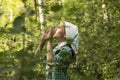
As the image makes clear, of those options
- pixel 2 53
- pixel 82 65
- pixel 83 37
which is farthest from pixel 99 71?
pixel 2 53

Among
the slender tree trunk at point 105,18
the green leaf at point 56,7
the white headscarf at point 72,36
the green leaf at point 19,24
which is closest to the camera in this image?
the green leaf at point 19,24

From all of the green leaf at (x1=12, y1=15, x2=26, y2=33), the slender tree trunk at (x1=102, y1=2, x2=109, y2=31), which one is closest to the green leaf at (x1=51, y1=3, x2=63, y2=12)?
the green leaf at (x1=12, y1=15, x2=26, y2=33)

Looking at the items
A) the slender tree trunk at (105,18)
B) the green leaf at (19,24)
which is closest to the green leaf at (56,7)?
the green leaf at (19,24)

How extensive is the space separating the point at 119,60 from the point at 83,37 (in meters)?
1.23

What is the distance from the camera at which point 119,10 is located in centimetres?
884

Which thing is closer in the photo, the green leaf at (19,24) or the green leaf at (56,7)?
the green leaf at (19,24)

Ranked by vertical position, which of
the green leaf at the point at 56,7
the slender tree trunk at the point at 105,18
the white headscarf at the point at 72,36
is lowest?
the slender tree trunk at the point at 105,18

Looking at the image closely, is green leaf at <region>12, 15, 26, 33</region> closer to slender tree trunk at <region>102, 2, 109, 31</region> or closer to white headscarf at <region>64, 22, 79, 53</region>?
white headscarf at <region>64, 22, 79, 53</region>

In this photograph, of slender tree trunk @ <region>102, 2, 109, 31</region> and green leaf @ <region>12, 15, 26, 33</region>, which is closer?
green leaf @ <region>12, 15, 26, 33</region>

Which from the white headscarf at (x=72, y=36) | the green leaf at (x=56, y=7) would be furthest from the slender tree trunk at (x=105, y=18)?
the green leaf at (x=56, y=7)

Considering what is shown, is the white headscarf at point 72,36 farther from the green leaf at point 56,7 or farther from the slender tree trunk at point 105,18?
the slender tree trunk at point 105,18

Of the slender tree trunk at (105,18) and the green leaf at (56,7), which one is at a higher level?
the green leaf at (56,7)

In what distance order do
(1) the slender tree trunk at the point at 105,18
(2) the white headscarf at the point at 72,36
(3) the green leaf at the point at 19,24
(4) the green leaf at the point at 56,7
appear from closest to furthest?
(3) the green leaf at the point at 19,24 < (4) the green leaf at the point at 56,7 < (2) the white headscarf at the point at 72,36 < (1) the slender tree trunk at the point at 105,18

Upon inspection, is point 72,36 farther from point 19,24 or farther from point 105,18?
point 105,18
